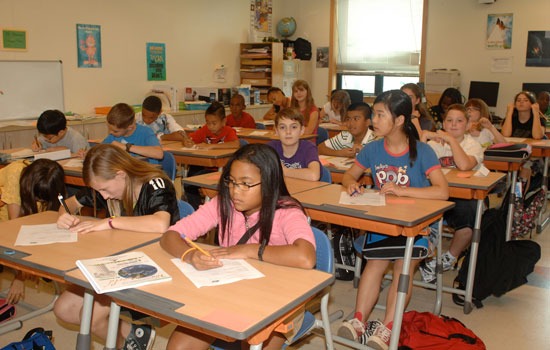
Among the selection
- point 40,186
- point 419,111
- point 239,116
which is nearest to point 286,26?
point 239,116

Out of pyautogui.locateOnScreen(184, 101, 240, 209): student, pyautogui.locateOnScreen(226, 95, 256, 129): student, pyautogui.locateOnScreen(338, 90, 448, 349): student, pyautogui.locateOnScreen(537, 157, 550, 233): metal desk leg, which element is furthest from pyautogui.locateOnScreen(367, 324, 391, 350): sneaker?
pyautogui.locateOnScreen(226, 95, 256, 129): student

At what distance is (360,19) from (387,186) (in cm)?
683

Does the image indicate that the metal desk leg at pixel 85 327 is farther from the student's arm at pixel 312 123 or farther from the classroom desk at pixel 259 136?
the student's arm at pixel 312 123

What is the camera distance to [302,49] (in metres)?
9.59

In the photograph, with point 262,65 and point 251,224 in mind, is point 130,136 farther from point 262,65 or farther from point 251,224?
point 262,65

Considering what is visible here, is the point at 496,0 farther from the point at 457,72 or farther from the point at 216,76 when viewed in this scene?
the point at 216,76

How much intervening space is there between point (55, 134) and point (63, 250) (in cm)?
250

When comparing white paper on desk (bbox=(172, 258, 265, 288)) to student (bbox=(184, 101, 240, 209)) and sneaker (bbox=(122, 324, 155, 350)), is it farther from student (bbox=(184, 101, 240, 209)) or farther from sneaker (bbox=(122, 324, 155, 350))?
student (bbox=(184, 101, 240, 209))

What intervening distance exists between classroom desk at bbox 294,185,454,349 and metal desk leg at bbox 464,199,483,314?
1.67ft

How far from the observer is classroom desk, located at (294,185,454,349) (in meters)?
2.49

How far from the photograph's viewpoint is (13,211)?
3117mm

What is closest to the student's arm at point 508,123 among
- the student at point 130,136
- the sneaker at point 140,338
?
the student at point 130,136

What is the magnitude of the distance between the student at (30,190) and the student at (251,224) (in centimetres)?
122

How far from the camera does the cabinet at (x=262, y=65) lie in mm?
8859
